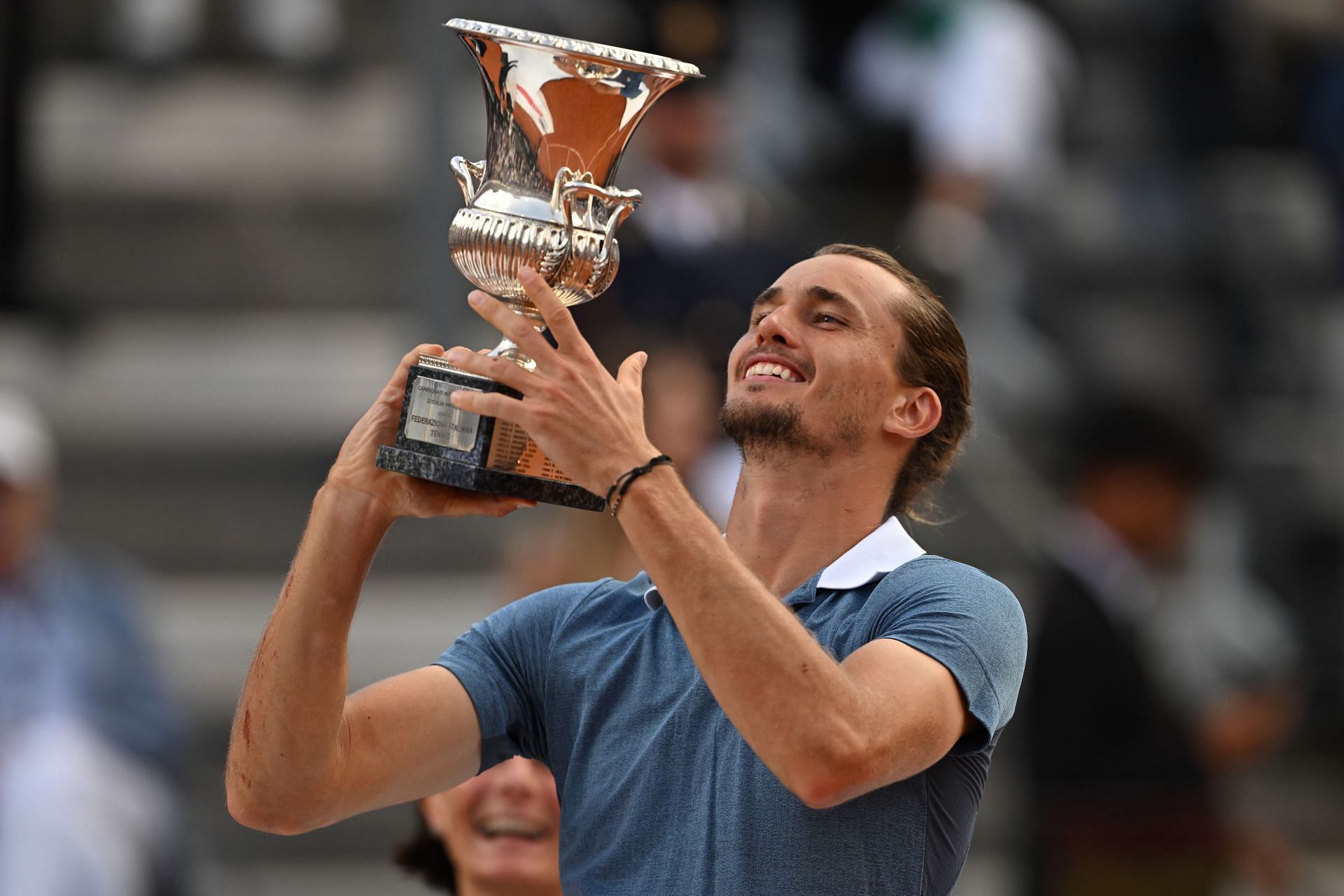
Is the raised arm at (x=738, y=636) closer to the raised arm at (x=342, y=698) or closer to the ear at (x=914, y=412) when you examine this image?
the raised arm at (x=342, y=698)

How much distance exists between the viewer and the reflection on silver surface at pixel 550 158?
2750mm

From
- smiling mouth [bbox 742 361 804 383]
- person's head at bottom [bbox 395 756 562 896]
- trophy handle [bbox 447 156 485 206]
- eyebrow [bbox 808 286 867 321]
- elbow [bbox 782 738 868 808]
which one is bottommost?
person's head at bottom [bbox 395 756 562 896]

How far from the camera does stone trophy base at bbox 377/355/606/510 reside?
271 centimetres

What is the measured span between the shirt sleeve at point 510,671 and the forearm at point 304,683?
241mm

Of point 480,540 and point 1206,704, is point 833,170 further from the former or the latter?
point 1206,704

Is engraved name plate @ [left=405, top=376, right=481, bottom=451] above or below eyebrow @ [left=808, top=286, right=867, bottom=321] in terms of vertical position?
below

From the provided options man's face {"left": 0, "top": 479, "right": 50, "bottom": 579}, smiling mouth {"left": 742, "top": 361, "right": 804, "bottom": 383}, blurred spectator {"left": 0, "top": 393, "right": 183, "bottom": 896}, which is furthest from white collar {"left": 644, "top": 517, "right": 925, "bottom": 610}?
man's face {"left": 0, "top": 479, "right": 50, "bottom": 579}

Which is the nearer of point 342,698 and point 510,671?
point 342,698

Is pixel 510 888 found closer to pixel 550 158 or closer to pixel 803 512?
pixel 803 512

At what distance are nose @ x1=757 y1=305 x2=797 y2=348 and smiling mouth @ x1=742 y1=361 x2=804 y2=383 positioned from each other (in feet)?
0.13

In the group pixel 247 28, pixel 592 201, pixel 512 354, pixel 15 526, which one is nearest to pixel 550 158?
pixel 592 201

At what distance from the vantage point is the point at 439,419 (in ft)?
8.98

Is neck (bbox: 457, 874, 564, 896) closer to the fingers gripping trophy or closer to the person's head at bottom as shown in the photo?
the person's head at bottom

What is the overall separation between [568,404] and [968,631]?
592mm
